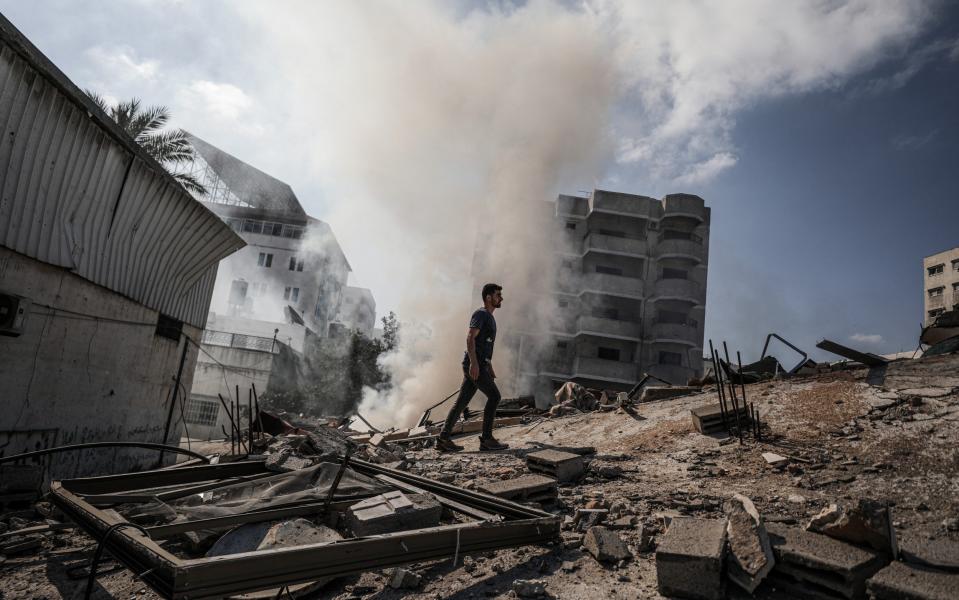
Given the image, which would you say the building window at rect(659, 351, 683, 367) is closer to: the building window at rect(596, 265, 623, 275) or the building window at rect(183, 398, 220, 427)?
the building window at rect(596, 265, 623, 275)

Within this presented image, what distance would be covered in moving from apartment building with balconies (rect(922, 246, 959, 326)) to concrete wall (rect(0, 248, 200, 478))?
2324 inches

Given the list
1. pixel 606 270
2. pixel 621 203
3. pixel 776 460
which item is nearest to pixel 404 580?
pixel 776 460

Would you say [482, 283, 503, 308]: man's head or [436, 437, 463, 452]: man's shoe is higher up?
[482, 283, 503, 308]: man's head

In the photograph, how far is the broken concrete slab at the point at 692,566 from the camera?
2.00 meters

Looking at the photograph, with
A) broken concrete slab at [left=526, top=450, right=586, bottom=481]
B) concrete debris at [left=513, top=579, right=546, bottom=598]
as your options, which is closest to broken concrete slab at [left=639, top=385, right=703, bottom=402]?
broken concrete slab at [left=526, top=450, right=586, bottom=481]

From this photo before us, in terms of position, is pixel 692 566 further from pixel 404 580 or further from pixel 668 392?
pixel 668 392

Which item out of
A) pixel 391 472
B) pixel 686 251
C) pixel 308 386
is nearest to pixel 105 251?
pixel 391 472

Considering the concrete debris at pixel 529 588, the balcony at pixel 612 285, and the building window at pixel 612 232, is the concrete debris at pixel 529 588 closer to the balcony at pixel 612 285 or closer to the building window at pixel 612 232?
the balcony at pixel 612 285

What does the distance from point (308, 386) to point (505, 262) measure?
14.8 m

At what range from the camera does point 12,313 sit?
4.54 metres

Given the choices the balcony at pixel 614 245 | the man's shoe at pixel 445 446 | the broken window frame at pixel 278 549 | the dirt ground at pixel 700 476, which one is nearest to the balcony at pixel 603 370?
the balcony at pixel 614 245

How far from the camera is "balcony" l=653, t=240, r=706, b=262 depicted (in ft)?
111

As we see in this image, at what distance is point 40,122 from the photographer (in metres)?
4.71

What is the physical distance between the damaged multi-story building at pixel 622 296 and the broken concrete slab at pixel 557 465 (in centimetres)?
2772
